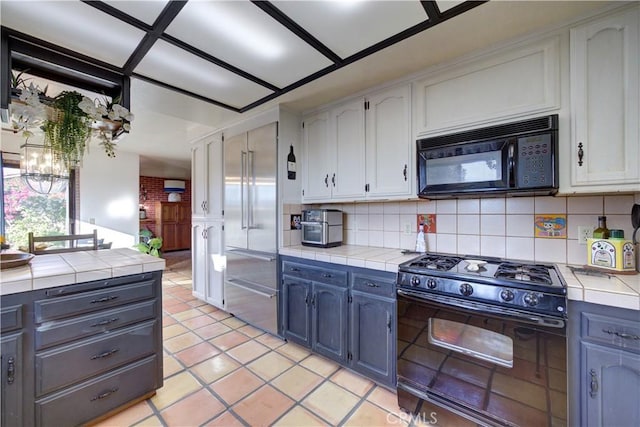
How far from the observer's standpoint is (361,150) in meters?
2.21

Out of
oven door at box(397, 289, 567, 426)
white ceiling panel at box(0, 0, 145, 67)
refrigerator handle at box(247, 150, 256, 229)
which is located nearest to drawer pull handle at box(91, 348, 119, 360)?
refrigerator handle at box(247, 150, 256, 229)

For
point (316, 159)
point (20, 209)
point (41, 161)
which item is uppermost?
point (316, 159)

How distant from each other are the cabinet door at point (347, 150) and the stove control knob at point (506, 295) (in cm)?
119

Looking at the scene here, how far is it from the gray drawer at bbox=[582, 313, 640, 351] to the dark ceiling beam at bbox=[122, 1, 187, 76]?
2.37m

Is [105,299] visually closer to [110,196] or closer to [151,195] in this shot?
[110,196]

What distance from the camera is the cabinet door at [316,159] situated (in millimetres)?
2463

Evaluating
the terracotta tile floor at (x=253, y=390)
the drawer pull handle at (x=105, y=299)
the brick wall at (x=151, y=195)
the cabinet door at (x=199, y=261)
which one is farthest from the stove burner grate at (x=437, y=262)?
the brick wall at (x=151, y=195)

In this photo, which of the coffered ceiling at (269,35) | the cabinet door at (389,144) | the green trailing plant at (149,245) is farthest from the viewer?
the green trailing plant at (149,245)

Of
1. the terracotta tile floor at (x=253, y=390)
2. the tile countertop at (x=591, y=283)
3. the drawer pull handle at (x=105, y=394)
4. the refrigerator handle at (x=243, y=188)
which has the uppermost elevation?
the refrigerator handle at (x=243, y=188)

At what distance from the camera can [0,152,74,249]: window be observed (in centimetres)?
390

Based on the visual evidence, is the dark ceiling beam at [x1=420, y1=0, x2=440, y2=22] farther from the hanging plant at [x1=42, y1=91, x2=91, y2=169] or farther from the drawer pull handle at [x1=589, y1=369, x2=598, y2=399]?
the hanging plant at [x1=42, y1=91, x2=91, y2=169]

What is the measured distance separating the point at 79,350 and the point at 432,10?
260cm

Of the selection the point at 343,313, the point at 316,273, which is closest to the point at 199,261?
the point at 316,273

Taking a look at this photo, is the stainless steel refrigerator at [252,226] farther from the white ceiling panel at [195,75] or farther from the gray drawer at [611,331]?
the gray drawer at [611,331]
